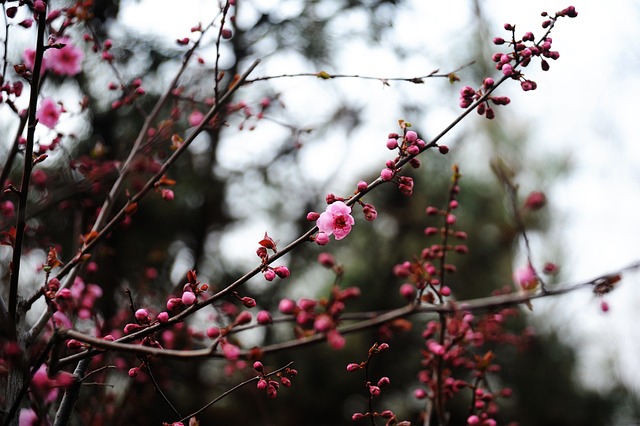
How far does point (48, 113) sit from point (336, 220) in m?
1.00

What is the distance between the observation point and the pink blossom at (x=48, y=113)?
1474 millimetres

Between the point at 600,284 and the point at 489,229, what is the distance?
3.42m

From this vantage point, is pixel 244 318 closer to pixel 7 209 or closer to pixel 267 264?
pixel 267 264

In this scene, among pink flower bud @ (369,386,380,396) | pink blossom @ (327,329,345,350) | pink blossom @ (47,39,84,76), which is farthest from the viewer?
pink blossom @ (47,39,84,76)

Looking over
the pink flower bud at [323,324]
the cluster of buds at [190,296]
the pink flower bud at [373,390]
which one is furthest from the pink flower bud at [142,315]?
the pink flower bud at [373,390]

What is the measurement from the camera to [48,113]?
149cm

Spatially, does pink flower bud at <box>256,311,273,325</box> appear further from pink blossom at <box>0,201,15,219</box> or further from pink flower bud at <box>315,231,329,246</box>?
pink blossom at <box>0,201,15,219</box>

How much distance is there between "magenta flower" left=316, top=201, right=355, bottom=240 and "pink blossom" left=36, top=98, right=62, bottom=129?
94cm

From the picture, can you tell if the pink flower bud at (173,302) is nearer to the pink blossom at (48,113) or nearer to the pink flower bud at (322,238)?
the pink flower bud at (322,238)

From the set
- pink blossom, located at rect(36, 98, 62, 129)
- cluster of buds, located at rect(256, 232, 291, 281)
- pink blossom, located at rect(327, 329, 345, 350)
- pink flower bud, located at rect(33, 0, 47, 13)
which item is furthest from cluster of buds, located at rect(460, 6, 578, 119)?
pink blossom, located at rect(36, 98, 62, 129)

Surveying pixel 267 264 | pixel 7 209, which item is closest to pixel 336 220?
pixel 267 264

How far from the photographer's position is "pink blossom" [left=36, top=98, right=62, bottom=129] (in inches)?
58.0

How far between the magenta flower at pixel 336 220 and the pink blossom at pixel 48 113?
94 centimetres

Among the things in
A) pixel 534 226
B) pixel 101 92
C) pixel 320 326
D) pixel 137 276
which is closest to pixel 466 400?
pixel 534 226
